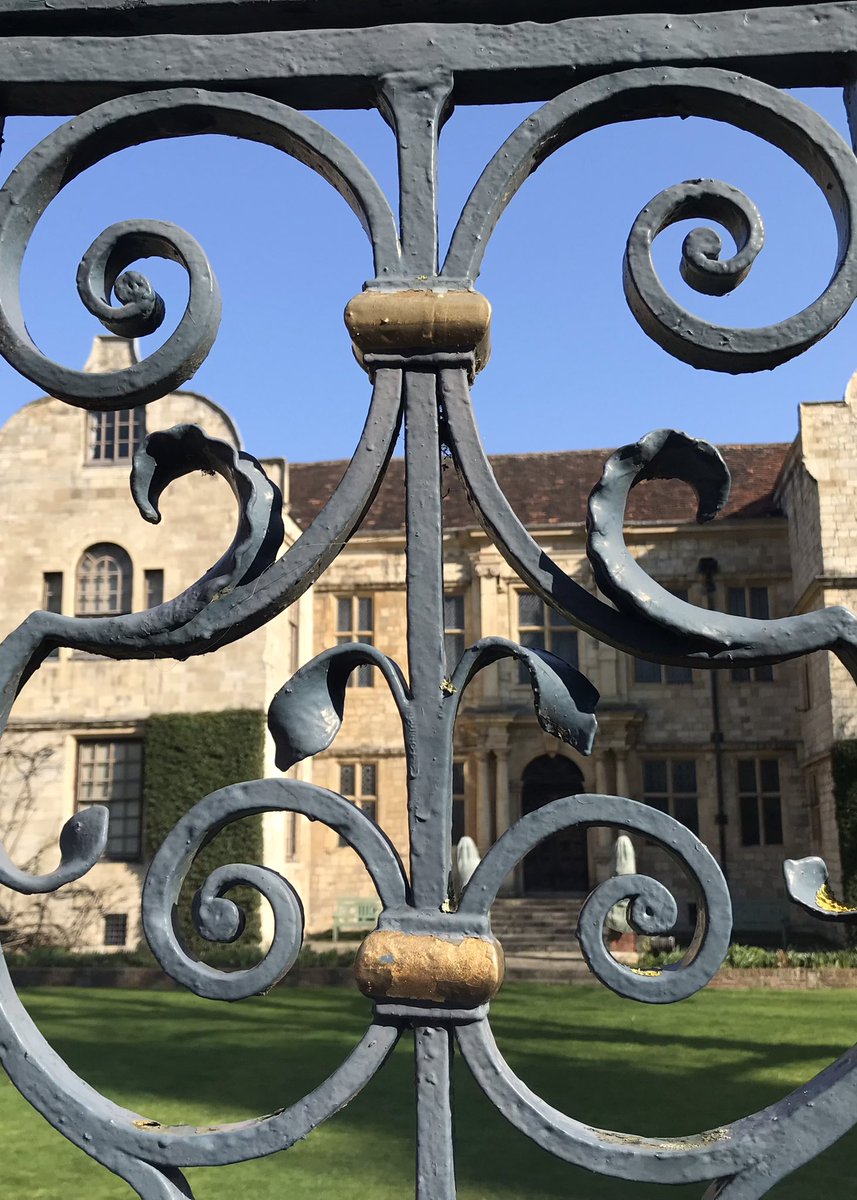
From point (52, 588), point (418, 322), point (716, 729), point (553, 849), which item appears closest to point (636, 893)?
point (418, 322)

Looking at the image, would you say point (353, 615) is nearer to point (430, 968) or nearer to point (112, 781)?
point (112, 781)

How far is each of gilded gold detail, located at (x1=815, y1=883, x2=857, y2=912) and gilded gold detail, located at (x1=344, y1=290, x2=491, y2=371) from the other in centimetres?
71

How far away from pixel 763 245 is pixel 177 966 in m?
1.06

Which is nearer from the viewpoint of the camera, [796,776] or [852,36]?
[852,36]

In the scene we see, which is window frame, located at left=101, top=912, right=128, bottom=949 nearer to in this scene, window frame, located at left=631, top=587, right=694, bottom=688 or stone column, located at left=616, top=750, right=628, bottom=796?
stone column, located at left=616, top=750, right=628, bottom=796

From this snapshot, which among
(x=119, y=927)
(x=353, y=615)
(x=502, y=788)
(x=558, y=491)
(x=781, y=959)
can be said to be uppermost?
(x=558, y=491)

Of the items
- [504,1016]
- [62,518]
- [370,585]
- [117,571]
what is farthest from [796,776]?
[62,518]

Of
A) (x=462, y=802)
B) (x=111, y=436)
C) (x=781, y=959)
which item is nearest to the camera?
(x=781, y=959)

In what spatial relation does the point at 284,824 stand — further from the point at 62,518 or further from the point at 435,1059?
the point at 435,1059

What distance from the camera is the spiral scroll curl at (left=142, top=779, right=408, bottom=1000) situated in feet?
3.65

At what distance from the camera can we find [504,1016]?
11125mm

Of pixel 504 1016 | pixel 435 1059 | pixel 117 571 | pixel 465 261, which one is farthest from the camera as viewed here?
pixel 117 571

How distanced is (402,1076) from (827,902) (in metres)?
7.53

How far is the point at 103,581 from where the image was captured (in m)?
19.7
